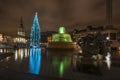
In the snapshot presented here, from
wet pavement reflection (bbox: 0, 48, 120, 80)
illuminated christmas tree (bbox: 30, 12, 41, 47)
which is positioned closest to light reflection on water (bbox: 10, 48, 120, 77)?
wet pavement reflection (bbox: 0, 48, 120, 80)

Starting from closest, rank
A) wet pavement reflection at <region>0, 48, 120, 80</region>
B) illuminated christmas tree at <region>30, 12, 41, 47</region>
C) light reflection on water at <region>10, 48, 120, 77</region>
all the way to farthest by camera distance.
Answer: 1. wet pavement reflection at <region>0, 48, 120, 80</region>
2. light reflection on water at <region>10, 48, 120, 77</region>
3. illuminated christmas tree at <region>30, 12, 41, 47</region>

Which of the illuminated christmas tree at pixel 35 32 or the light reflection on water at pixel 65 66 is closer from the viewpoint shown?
the light reflection on water at pixel 65 66

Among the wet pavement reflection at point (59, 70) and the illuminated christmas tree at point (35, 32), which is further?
the illuminated christmas tree at point (35, 32)

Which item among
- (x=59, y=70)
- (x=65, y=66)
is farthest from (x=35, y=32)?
(x=59, y=70)

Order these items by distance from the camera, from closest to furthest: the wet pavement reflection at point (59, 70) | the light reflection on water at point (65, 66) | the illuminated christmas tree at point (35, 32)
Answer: the wet pavement reflection at point (59, 70) → the light reflection on water at point (65, 66) → the illuminated christmas tree at point (35, 32)

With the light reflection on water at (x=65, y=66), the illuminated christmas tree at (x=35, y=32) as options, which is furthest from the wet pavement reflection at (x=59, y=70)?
the illuminated christmas tree at (x=35, y=32)

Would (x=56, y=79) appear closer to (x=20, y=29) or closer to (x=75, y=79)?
(x=75, y=79)

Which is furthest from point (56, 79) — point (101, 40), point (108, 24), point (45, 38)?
point (45, 38)

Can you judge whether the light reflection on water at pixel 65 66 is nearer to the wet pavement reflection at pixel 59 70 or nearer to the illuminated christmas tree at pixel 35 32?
the wet pavement reflection at pixel 59 70

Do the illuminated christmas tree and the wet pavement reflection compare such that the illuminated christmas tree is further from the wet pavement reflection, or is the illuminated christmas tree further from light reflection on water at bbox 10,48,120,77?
the wet pavement reflection

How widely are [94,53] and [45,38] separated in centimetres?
12131

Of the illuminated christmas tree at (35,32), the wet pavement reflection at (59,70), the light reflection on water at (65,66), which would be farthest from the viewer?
the illuminated christmas tree at (35,32)

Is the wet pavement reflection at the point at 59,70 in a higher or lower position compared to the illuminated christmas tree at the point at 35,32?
lower

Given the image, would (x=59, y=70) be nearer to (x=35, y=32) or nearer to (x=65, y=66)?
(x=65, y=66)
